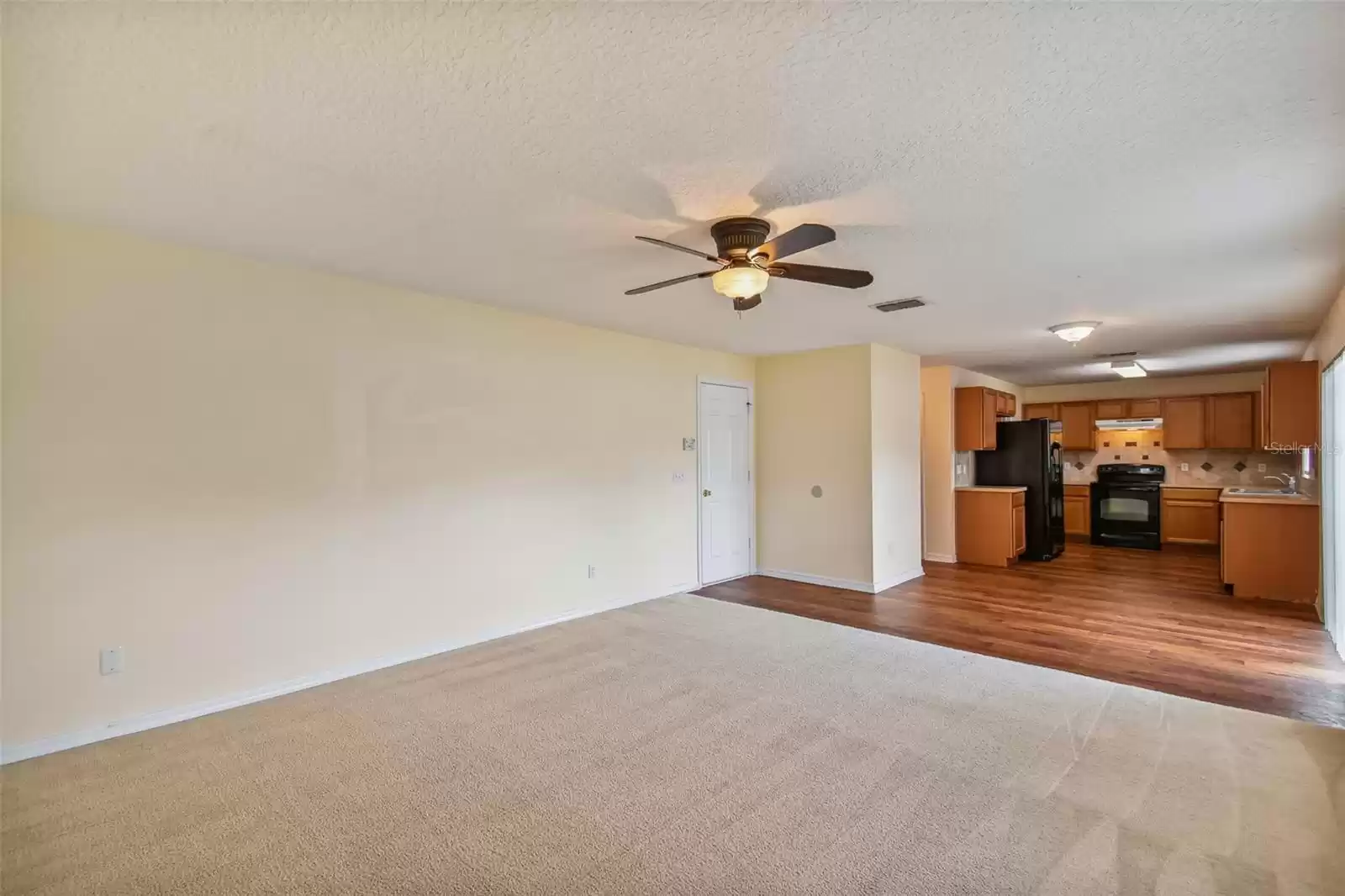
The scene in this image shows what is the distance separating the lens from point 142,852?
2117 millimetres

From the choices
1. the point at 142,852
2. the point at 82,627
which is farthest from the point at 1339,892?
the point at 82,627

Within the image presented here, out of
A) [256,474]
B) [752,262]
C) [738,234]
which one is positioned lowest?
[256,474]

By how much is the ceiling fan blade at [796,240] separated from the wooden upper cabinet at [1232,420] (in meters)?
8.54

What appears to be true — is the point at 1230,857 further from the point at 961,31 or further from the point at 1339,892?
the point at 961,31

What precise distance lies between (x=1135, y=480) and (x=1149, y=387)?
1.32 meters

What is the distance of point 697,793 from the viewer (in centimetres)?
245

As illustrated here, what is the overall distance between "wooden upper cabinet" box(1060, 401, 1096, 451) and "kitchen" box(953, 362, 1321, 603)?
1 centimetres

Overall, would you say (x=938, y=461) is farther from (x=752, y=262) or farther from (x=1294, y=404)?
(x=752, y=262)

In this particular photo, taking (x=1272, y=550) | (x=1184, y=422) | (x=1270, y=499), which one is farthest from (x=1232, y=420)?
(x=1272, y=550)

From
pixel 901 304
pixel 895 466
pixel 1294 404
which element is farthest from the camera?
pixel 895 466

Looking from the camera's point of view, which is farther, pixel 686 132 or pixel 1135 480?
pixel 1135 480

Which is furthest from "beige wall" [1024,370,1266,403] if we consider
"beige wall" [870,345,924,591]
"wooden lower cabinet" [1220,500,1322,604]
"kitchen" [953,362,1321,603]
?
"beige wall" [870,345,924,591]

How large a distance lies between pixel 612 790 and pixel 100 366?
9.91 ft

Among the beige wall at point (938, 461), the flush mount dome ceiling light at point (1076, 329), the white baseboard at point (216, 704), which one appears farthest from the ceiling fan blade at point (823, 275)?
the beige wall at point (938, 461)
